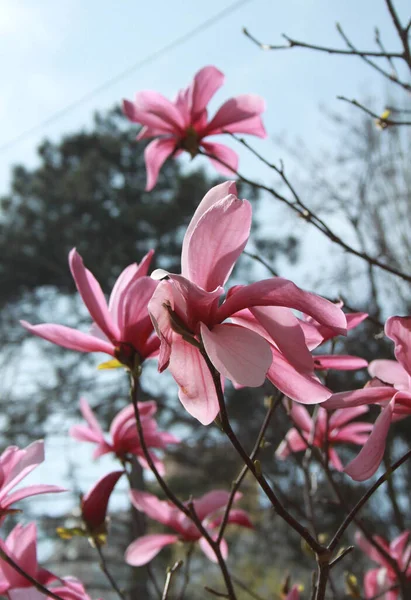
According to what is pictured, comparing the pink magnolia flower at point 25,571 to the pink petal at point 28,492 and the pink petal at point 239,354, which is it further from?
the pink petal at point 239,354

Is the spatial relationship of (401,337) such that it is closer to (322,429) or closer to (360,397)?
(360,397)

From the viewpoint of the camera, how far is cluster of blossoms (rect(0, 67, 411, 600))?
0.45 m

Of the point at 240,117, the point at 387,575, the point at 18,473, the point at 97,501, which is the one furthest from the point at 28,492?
the point at 240,117

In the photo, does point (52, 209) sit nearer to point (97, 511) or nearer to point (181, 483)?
point (181, 483)

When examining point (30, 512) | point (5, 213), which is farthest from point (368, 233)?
point (5, 213)

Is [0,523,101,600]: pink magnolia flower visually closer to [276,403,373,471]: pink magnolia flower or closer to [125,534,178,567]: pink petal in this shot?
[125,534,178,567]: pink petal

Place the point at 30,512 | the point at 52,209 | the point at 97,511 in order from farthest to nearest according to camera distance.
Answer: the point at 52,209
the point at 30,512
the point at 97,511

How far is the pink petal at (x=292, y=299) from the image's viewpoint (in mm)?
442

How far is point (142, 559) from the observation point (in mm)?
837

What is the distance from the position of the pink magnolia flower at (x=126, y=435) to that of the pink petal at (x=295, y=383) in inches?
15.5

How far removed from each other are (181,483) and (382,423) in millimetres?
6251

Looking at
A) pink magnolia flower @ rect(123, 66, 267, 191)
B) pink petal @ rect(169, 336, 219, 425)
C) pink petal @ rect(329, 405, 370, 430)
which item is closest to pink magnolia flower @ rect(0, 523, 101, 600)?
pink petal @ rect(169, 336, 219, 425)

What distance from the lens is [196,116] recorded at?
1101 mm

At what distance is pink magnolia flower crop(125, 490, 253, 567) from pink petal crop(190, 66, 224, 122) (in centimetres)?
62
